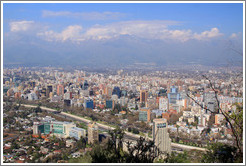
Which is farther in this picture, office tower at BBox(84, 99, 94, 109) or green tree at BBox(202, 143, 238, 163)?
office tower at BBox(84, 99, 94, 109)

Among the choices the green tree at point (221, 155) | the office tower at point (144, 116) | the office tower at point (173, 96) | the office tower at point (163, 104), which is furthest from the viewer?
the office tower at point (173, 96)

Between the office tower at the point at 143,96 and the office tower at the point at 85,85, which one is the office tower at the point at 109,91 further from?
the office tower at the point at 143,96

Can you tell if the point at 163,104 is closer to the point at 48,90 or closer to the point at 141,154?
the point at 48,90

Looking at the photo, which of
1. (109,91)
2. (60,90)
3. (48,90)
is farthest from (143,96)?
(48,90)

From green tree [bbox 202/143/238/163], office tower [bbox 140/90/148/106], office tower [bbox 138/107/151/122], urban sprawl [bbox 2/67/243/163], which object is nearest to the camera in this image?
green tree [bbox 202/143/238/163]

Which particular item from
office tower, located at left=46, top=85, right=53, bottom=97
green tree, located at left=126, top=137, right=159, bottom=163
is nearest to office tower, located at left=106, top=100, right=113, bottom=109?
office tower, located at left=46, top=85, right=53, bottom=97

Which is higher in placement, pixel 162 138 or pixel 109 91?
pixel 109 91

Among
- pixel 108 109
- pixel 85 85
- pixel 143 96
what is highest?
pixel 85 85

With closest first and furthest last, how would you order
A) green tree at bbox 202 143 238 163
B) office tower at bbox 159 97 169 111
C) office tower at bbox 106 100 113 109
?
green tree at bbox 202 143 238 163 → office tower at bbox 159 97 169 111 → office tower at bbox 106 100 113 109

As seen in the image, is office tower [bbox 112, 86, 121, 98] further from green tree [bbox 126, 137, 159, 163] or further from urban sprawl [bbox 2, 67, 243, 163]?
green tree [bbox 126, 137, 159, 163]

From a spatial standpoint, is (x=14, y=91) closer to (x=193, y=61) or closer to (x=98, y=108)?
(x=98, y=108)

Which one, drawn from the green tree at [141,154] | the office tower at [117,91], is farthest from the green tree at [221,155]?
the office tower at [117,91]

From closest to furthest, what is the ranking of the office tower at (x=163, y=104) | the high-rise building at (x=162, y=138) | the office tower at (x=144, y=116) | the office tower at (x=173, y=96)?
the high-rise building at (x=162, y=138)
the office tower at (x=144, y=116)
the office tower at (x=163, y=104)
the office tower at (x=173, y=96)
